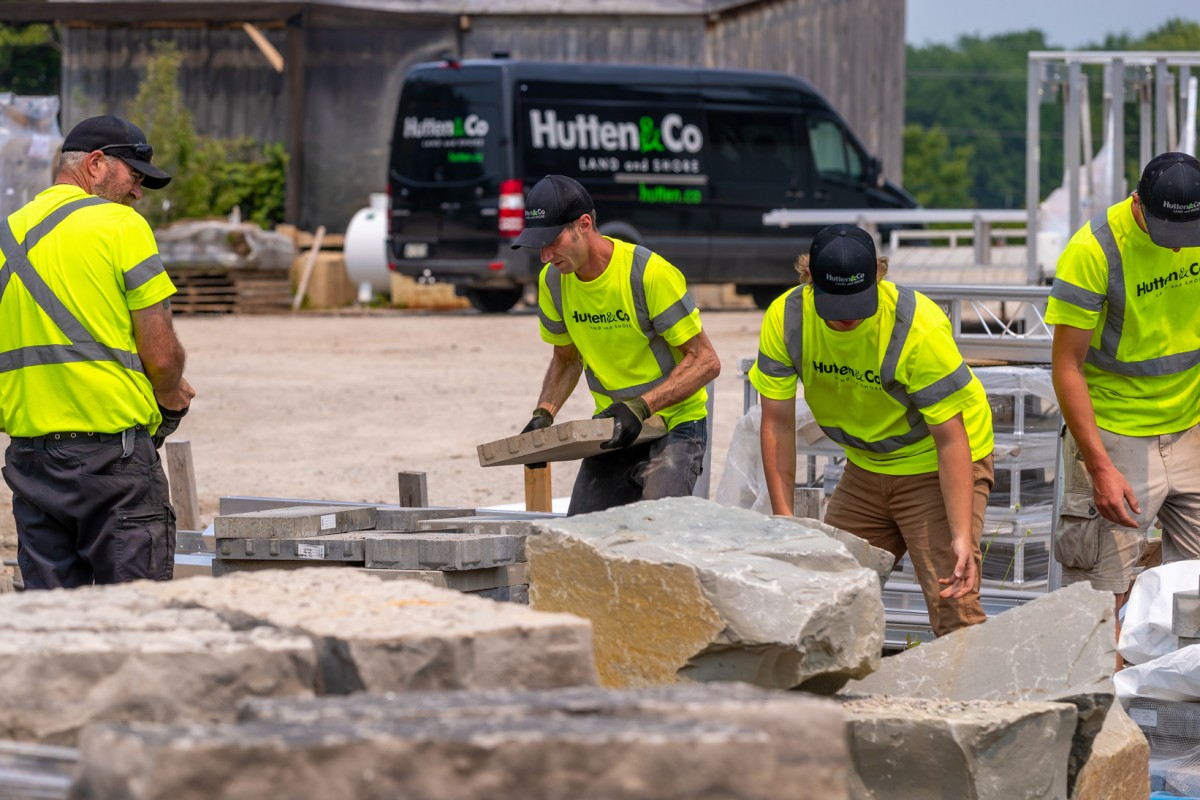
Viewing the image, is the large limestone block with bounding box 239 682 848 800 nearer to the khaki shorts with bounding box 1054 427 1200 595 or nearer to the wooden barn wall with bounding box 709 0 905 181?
the khaki shorts with bounding box 1054 427 1200 595

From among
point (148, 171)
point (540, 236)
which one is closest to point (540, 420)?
point (540, 236)

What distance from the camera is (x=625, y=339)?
20.6 feet

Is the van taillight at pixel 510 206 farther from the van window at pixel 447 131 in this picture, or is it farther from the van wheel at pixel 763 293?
the van wheel at pixel 763 293

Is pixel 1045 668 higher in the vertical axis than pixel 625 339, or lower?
lower

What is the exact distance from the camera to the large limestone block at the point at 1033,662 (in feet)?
14.9

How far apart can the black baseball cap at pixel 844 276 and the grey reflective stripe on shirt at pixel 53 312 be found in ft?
7.00

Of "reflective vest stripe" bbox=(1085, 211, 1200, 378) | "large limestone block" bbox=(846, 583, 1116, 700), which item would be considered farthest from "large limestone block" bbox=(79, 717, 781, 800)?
"reflective vest stripe" bbox=(1085, 211, 1200, 378)

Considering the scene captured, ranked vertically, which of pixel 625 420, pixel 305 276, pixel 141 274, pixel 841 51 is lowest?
pixel 305 276

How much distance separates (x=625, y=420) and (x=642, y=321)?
1.30 feet

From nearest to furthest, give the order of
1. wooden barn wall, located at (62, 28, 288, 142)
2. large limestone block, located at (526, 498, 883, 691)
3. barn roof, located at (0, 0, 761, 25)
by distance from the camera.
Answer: large limestone block, located at (526, 498, 883, 691), barn roof, located at (0, 0, 761, 25), wooden barn wall, located at (62, 28, 288, 142)

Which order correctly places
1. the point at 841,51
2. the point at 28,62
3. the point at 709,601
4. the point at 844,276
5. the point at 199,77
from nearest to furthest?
the point at 709,601
the point at 844,276
the point at 199,77
the point at 841,51
the point at 28,62

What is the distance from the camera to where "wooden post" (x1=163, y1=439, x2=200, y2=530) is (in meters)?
8.04

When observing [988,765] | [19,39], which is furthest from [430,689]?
Result: [19,39]

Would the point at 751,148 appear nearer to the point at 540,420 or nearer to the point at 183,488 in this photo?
the point at 183,488
